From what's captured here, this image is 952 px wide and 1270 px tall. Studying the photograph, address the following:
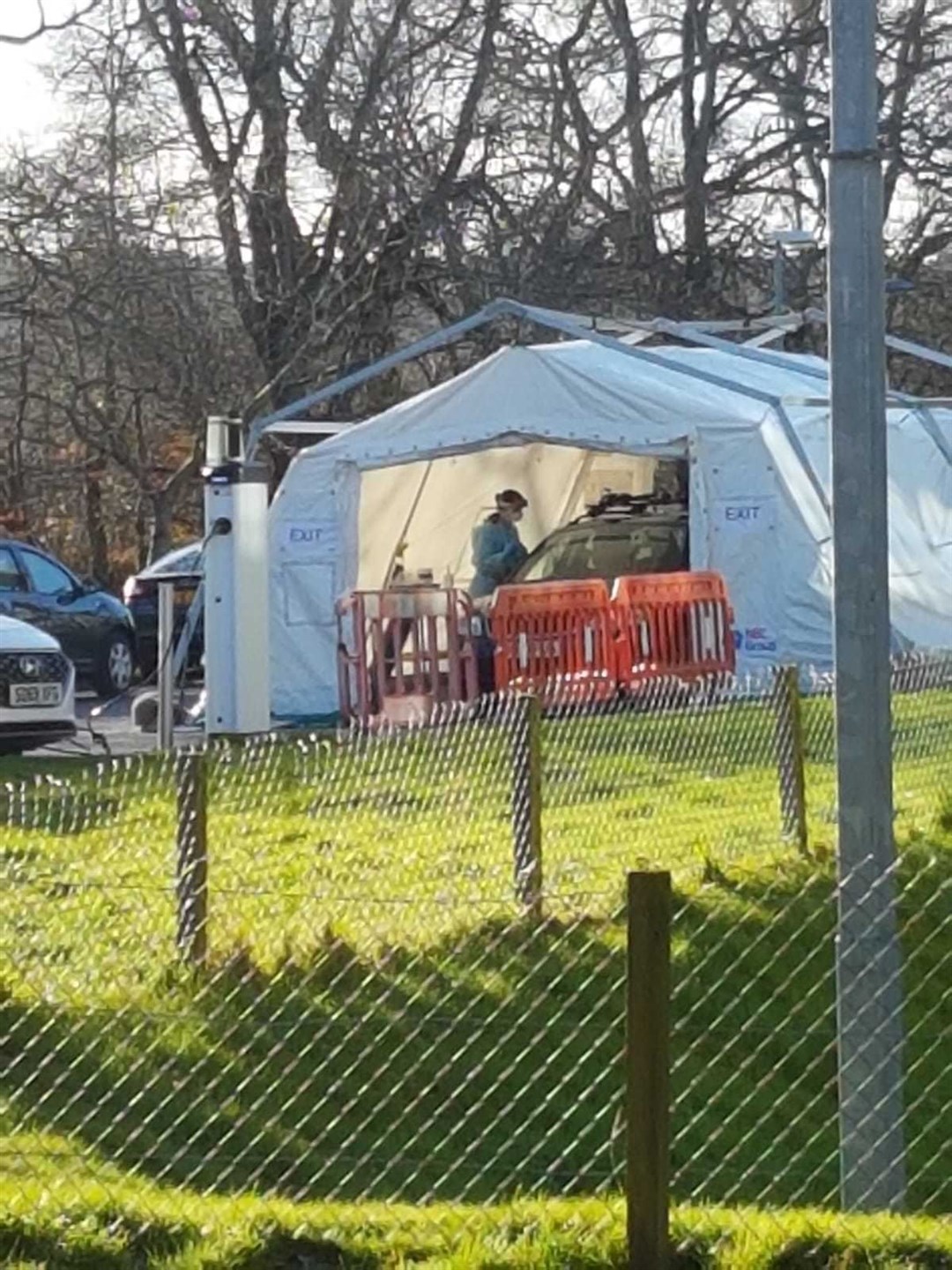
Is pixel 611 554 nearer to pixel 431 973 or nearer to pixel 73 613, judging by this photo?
pixel 73 613

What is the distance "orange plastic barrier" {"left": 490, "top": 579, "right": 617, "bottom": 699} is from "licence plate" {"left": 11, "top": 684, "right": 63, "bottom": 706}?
356cm

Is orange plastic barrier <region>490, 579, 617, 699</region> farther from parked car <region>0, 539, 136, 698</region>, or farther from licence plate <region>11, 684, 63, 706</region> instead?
parked car <region>0, 539, 136, 698</region>

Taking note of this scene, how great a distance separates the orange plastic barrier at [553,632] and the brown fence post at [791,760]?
7456mm

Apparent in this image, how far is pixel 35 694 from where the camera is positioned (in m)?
18.2

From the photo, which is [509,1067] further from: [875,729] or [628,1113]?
[628,1113]

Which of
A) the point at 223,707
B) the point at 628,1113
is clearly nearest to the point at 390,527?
the point at 223,707

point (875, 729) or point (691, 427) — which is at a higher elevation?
point (691, 427)

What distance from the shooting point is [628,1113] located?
589cm

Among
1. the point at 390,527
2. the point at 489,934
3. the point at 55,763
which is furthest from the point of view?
the point at 390,527

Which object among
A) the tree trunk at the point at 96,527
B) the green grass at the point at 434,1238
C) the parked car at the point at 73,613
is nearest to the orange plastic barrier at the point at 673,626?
the parked car at the point at 73,613

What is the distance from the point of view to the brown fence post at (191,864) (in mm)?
9672

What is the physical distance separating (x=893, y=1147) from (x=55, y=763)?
1086 cm

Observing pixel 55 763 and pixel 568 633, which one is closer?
pixel 55 763

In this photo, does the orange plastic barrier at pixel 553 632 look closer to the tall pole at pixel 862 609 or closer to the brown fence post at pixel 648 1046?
the tall pole at pixel 862 609
